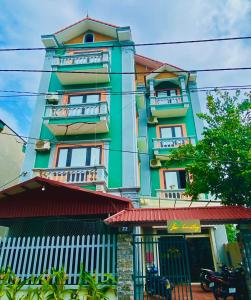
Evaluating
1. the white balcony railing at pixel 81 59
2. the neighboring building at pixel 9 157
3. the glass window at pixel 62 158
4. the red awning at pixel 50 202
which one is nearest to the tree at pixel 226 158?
the red awning at pixel 50 202

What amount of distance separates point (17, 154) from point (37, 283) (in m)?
12.0

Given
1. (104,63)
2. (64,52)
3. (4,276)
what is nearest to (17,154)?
(64,52)

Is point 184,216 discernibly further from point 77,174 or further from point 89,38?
point 89,38

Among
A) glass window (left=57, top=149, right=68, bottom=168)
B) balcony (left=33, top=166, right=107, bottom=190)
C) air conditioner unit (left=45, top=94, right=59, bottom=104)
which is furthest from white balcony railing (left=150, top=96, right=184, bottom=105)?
balcony (left=33, top=166, right=107, bottom=190)

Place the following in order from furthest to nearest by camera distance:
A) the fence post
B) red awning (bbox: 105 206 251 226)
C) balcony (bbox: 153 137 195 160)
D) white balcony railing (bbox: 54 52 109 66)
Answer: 1. balcony (bbox: 153 137 195 160)
2. white balcony railing (bbox: 54 52 109 66)
3. red awning (bbox: 105 206 251 226)
4. the fence post

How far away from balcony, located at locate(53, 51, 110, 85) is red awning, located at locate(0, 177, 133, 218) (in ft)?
26.5

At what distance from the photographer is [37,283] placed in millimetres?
6809

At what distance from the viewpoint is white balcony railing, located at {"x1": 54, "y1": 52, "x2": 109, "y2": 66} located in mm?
14820

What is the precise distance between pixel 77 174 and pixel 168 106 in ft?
27.8

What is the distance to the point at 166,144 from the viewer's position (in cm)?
1541

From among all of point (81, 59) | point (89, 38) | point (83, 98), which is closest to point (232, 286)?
point (83, 98)

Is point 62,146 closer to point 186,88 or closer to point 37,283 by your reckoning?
point 37,283

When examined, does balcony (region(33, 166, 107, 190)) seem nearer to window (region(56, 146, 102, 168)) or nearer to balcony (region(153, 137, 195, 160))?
window (region(56, 146, 102, 168))

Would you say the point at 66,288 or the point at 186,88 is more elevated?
the point at 186,88
